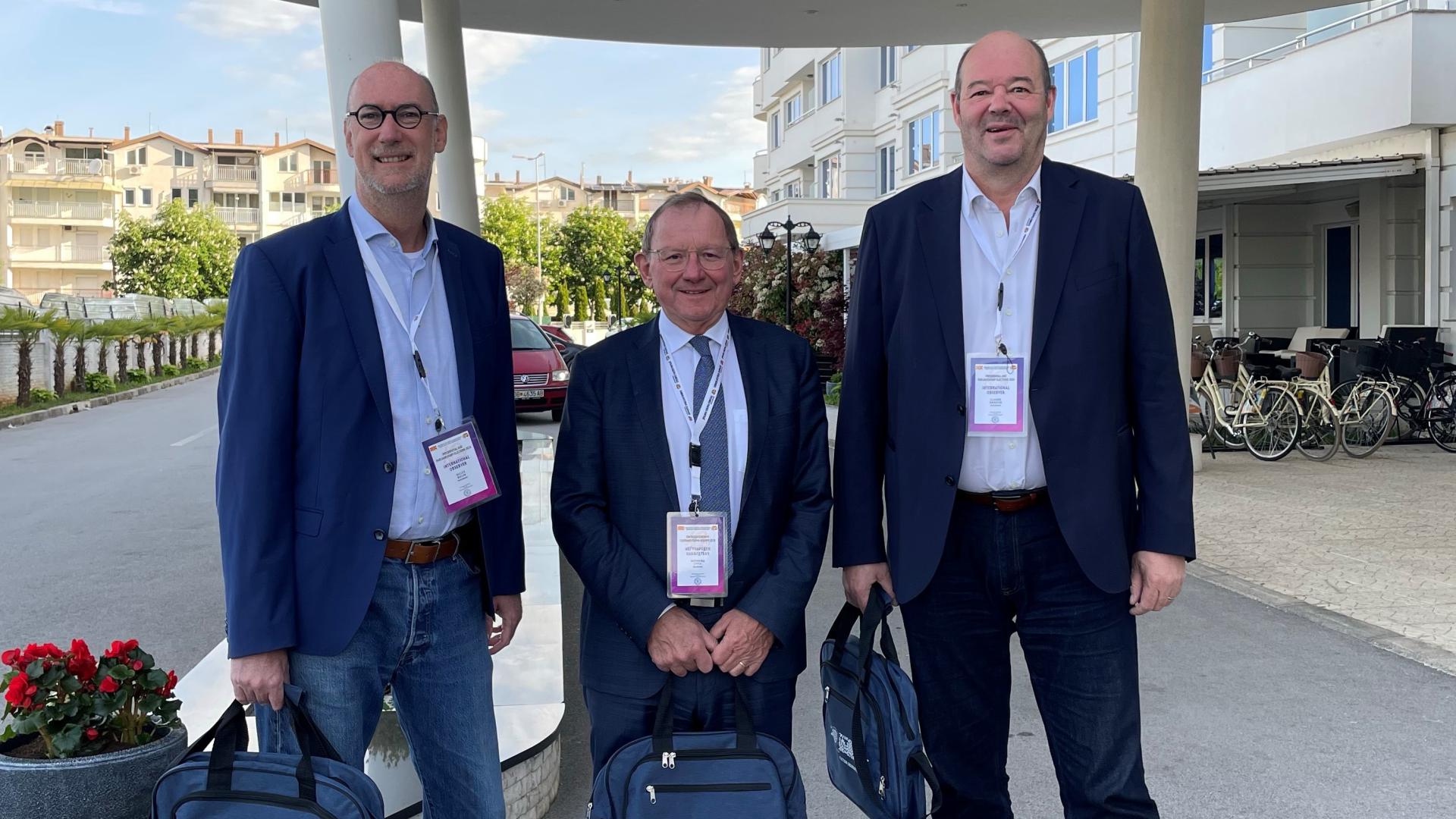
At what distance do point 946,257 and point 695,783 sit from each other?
1330 millimetres

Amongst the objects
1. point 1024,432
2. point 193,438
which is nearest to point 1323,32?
point 193,438

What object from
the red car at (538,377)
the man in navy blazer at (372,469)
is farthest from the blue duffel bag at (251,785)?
the red car at (538,377)

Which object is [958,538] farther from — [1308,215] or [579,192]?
[579,192]

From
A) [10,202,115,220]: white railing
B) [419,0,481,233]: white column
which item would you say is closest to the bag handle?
[419,0,481,233]: white column

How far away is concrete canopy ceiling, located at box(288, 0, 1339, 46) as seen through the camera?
14031mm

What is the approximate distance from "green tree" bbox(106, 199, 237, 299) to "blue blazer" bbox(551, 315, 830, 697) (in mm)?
66985

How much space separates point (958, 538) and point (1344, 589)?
5779mm

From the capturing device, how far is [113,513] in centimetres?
1121

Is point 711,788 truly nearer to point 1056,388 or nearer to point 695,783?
point 695,783

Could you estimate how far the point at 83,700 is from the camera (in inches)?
111

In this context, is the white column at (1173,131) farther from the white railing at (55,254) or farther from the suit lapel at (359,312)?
the white railing at (55,254)


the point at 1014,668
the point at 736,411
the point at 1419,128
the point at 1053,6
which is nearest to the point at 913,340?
the point at 736,411

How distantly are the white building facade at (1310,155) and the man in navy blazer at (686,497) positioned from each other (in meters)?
9.30

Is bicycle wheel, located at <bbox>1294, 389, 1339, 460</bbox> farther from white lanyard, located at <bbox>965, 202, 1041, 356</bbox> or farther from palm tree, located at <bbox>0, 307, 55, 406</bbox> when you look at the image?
palm tree, located at <bbox>0, 307, 55, 406</bbox>
